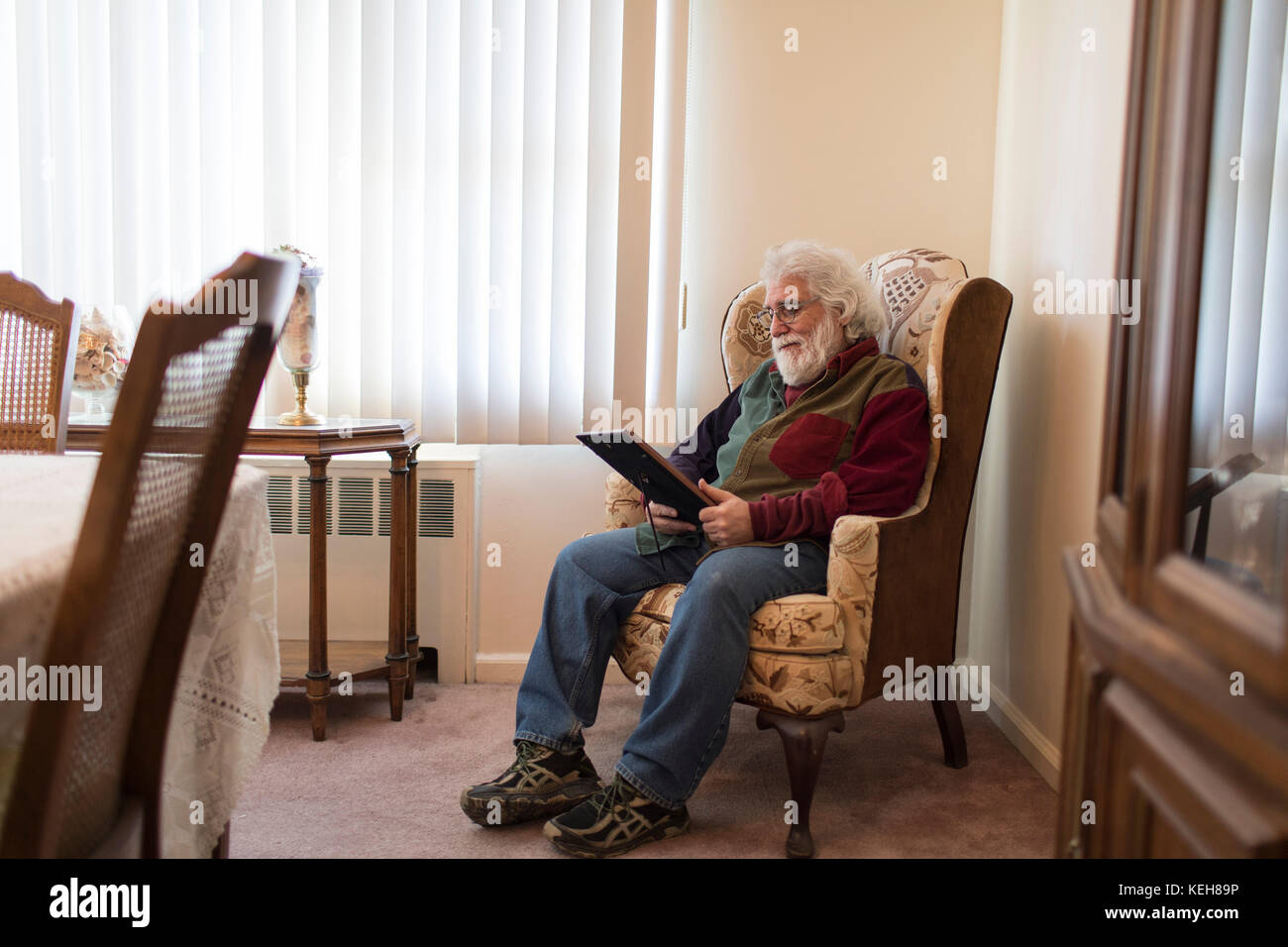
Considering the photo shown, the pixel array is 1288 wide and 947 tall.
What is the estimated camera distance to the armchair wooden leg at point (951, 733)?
2230 millimetres

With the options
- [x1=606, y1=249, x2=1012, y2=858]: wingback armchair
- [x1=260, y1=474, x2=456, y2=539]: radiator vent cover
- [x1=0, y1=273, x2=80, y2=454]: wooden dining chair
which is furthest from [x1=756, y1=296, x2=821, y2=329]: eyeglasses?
[x1=0, y1=273, x2=80, y2=454]: wooden dining chair

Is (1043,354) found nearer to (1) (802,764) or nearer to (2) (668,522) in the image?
(2) (668,522)

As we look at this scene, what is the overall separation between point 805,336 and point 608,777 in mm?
1050

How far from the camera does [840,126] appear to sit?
107 inches

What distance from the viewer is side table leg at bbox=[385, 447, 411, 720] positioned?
8.12 ft

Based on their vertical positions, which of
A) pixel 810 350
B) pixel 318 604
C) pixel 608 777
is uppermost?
pixel 810 350

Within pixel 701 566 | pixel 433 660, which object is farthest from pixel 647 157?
pixel 433 660

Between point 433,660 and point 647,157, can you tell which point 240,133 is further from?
point 433,660

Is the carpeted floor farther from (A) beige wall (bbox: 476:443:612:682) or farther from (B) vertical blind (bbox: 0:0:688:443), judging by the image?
(B) vertical blind (bbox: 0:0:688:443)

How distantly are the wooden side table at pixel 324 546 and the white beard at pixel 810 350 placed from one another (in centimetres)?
95

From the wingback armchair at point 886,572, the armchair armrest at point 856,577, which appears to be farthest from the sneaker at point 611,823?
the armchair armrest at point 856,577

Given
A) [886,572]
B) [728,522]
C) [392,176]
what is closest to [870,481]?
[886,572]

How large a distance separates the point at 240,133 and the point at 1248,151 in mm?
2428

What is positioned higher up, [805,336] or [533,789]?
[805,336]
